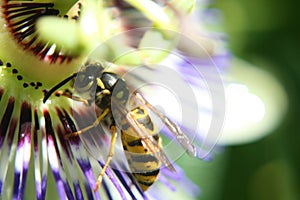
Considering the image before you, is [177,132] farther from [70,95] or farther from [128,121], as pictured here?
[70,95]

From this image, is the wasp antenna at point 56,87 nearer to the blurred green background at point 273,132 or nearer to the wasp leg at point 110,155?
the wasp leg at point 110,155

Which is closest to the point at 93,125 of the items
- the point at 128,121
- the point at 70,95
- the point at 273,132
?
the point at 70,95

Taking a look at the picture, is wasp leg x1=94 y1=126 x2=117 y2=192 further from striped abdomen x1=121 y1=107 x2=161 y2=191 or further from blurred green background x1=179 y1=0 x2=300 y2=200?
blurred green background x1=179 y1=0 x2=300 y2=200

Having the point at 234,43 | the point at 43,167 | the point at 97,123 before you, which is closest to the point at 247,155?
the point at 234,43

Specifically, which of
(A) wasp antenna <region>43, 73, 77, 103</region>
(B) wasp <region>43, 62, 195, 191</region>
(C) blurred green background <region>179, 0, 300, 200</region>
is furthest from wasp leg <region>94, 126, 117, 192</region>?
(C) blurred green background <region>179, 0, 300, 200</region>

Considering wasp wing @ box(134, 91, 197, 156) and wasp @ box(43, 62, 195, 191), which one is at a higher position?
wasp wing @ box(134, 91, 197, 156)

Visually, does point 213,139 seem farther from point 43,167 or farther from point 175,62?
point 43,167
